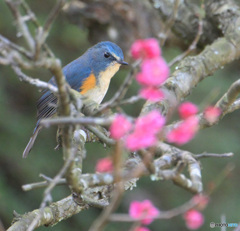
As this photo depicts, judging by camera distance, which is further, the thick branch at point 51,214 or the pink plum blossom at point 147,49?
the thick branch at point 51,214

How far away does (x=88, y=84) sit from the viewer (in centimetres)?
400

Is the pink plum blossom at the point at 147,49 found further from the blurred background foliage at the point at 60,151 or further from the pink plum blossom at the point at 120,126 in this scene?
the blurred background foliage at the point at 60,151

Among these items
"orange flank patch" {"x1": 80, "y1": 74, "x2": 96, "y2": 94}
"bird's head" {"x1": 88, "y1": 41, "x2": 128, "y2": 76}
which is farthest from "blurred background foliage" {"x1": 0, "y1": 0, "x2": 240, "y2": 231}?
"orange flank patch" {"x1": 80, "y1": 74, "x2": 96, "y2": 94}

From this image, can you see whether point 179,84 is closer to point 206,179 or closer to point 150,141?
point 150,141

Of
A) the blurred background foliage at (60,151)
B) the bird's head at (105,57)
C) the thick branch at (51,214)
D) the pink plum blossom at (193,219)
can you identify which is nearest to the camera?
the pink plum blossom at (193,219)

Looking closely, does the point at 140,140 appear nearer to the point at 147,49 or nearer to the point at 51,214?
the point at 147,49

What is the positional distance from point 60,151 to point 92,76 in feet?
5.91

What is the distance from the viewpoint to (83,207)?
266 cm

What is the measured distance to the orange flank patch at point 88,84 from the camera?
3975 millimetres

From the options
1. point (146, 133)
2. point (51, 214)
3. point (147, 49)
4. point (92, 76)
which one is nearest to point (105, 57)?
point (92, 76)

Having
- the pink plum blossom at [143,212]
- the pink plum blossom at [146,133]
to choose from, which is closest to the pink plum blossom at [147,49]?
the pink plum blossom at [146,133]

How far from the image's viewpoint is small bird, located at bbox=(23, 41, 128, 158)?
3.94 metres

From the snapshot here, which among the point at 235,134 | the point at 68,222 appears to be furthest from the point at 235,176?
the point at 68,222

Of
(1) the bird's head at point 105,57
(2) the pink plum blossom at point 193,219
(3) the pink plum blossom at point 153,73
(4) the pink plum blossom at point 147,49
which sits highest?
→ (4) the pink plum blossom at point 147,49
